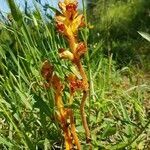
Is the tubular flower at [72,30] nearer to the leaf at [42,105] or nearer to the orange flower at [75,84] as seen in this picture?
the orange flower at [75,84]

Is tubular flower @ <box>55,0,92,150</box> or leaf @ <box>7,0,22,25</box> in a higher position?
leaf @ <box>7,0,22,25</box>

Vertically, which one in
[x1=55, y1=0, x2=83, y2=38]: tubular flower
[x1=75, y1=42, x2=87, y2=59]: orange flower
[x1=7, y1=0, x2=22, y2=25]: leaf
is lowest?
[x1=75, y1=42, x2=87, y2=59]: orange flower

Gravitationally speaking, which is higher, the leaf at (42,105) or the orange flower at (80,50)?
the orange flower at (80,50)

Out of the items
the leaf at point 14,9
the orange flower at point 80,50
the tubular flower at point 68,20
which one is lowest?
the orange flower at point 80,50

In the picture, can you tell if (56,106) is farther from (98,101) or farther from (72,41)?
(98,101)

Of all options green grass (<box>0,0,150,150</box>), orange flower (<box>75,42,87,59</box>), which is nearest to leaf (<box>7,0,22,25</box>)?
green grass (<box>0,0,150,150</box>)

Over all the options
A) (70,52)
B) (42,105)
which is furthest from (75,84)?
(42,105)

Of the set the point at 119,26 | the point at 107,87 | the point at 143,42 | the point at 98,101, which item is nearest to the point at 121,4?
the point at 119,26

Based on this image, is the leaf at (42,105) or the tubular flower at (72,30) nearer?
the tubular flower at (72,30)

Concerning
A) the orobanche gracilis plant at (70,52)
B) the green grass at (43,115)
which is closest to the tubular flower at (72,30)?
the orobanche gracilis plant at (70,52)

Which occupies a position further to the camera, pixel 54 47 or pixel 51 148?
pixel 54 47

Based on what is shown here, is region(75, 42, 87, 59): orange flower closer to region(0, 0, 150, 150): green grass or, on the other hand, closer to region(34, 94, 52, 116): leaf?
region(0, 0, 150, 150): green grass
